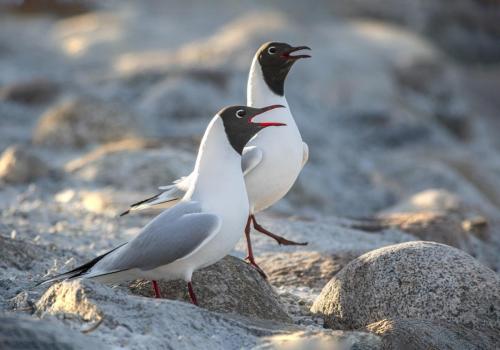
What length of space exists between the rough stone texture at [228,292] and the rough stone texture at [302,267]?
147 centimetres

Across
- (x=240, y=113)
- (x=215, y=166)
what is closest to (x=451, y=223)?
(x=240, y=113)

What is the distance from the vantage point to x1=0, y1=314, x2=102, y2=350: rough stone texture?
17.7ft

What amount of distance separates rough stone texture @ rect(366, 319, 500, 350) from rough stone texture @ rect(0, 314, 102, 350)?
1.85m

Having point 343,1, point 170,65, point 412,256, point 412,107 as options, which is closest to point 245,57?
point 170,65

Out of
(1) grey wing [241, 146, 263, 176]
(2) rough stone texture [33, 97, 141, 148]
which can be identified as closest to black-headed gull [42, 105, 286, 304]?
(1) grey wing [241, 146, 263, 176]

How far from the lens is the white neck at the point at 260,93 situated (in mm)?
8891

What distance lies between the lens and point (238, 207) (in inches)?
268

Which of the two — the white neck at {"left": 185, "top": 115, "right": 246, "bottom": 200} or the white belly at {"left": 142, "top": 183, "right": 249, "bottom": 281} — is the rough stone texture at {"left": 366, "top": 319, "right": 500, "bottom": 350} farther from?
the white neck at {"left": 185, "top": 115, "right": 246, "bottom": 200}

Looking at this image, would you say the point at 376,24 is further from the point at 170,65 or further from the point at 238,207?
the point at 238,207

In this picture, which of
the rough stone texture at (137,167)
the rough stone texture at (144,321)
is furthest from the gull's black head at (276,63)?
the rough stone texture at (137,167)

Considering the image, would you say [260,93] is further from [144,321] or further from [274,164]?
[144,321]

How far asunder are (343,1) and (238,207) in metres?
28.9

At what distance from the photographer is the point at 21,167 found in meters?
15.3

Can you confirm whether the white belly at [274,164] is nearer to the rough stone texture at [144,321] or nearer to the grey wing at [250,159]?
the grey wing at [250,159]
